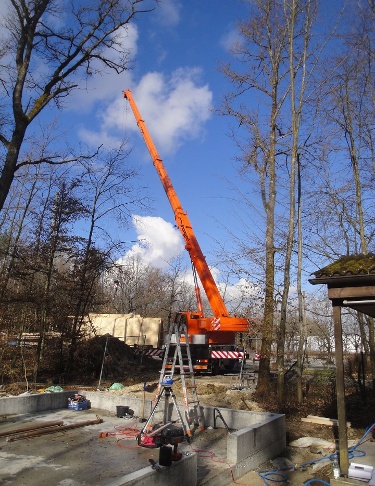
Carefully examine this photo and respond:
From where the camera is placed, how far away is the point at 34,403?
33.2 ft

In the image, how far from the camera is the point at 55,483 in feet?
18.7

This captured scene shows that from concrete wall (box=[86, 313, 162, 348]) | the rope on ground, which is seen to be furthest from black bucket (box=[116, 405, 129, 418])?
concrete wall (box=[86, 313, 162, 348])

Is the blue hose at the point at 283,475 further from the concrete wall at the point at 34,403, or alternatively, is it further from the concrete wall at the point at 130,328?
the concrete wall at the point at 130,328

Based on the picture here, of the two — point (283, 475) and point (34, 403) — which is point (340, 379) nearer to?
point (283, 475)

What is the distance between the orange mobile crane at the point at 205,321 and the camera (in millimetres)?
17047

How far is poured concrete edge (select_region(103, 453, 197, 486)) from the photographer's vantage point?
4703 mm

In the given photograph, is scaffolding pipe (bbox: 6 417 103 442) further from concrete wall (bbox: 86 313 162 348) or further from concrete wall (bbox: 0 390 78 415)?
concrete wall (bbox: 86 313 162 348)

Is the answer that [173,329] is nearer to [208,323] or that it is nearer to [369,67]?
[208,323]

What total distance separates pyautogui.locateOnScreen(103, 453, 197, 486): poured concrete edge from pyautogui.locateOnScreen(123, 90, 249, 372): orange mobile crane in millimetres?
10250

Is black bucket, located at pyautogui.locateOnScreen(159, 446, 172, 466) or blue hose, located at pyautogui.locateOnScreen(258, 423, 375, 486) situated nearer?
black bucket, located at pyautogui.locateOnScreen(159, 446, 172, 466)

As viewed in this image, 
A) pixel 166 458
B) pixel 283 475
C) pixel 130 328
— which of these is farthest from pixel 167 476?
pixel 130 328

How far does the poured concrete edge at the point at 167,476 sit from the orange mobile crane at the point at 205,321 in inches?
404

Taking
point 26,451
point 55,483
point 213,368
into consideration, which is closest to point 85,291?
point 213,368

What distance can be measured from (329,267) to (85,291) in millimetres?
12398
